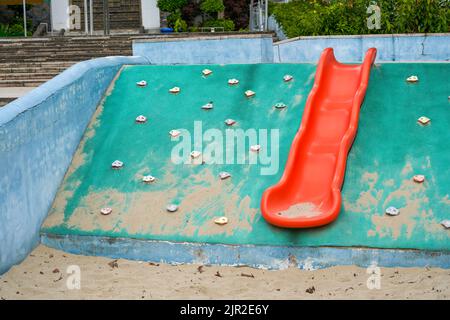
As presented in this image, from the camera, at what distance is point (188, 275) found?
23.5 feet

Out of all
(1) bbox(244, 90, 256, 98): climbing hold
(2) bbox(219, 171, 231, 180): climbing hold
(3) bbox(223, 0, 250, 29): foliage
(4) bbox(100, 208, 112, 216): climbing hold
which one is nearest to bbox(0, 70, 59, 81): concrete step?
(1) bbox(244, 90, 256, 98): climbing hold

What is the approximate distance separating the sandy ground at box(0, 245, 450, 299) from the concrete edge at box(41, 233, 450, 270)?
9 cm

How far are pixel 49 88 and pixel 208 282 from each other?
318 cm

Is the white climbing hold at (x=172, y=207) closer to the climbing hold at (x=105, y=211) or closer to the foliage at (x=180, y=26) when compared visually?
the climbing hold at (x=105, y=211)

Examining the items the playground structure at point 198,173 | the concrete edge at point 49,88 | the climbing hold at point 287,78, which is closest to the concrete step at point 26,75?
the concrete edge at point 49,88

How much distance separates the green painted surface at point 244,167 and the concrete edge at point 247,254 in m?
0.09

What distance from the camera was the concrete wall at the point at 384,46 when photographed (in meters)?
11.3

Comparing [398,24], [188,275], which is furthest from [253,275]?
[398,24]

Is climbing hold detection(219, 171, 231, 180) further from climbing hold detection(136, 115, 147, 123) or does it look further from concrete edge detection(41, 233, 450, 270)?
climbing hold detection(136, 115, 147, 123)

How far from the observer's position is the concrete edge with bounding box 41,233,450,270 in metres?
7.01

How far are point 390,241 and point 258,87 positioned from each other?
3.48 meters

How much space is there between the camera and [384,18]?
12500mm

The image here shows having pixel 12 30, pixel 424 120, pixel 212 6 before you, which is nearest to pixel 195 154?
pixel 424 120

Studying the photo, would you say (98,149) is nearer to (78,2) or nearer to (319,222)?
(319,222)
